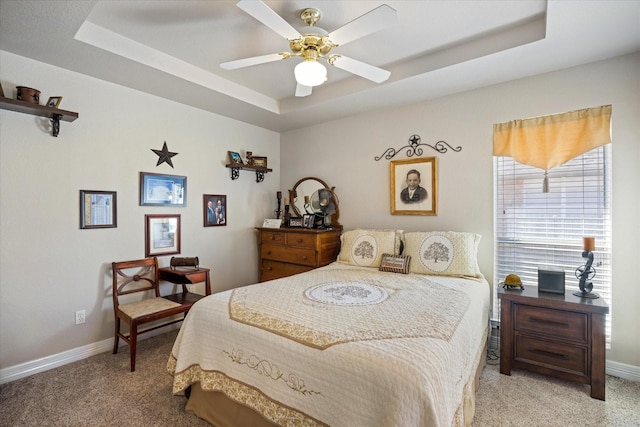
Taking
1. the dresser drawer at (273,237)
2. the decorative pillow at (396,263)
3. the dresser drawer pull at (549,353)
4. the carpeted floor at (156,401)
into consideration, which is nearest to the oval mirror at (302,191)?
the dresser drawer at (273,237)

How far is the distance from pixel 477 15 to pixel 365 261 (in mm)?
2220

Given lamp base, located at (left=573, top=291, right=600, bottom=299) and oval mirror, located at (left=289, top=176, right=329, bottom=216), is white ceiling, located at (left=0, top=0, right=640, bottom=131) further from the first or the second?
lamp base, located at (left=573, top=291, right=600, bottom=299)

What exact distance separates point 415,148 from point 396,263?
1.32 m

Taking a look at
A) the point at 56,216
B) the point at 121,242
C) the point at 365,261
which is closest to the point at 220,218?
the point at 121,242

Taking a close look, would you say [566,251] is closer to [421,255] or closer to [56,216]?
[421,255]

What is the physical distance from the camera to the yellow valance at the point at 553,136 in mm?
2412

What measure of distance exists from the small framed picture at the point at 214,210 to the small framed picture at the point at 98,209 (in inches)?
36.9

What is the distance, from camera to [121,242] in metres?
2.90

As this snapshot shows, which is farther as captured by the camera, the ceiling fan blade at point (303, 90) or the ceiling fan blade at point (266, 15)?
the ceiling fan blade at point (303, 90)

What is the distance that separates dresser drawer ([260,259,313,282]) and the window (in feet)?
6.83

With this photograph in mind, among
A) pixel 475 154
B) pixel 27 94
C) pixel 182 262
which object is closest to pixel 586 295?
pixel 475 154

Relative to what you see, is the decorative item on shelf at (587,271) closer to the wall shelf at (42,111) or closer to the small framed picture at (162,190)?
the small framed picture at (162,190)

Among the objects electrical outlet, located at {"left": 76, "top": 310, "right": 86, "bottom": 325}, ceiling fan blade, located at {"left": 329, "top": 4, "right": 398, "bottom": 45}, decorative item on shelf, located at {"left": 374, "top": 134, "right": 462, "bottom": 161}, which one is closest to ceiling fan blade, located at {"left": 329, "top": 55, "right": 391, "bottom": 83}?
ceiling fan blade, located at {"left": 329, "top": 4, "right": 398, "bottom": 45}

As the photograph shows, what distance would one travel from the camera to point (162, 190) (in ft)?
10.5
